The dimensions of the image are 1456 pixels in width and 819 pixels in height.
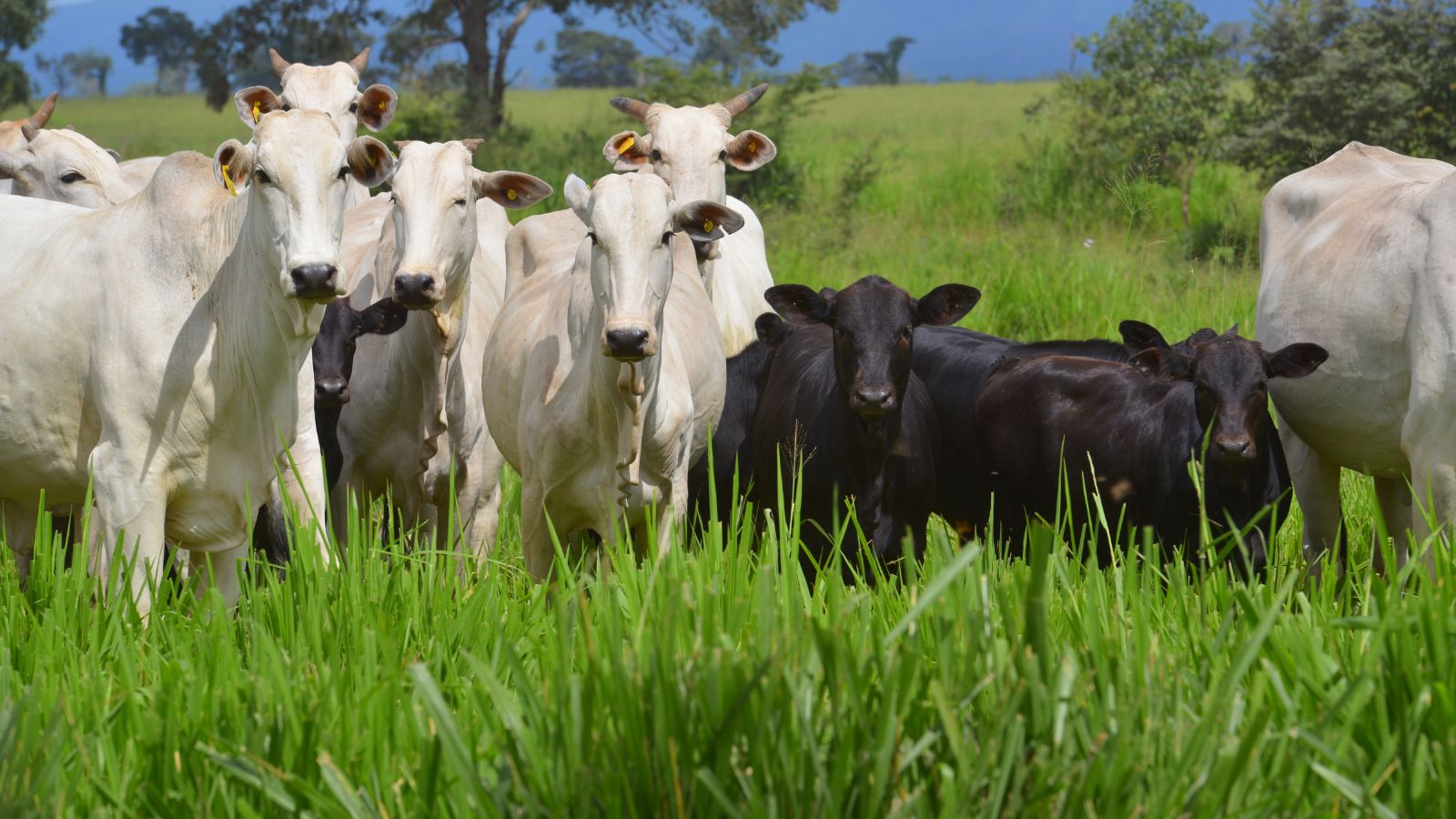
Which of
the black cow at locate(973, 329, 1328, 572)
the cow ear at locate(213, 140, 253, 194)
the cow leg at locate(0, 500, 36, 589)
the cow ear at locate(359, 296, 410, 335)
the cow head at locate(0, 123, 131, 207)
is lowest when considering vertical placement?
the cow leg at locate(0, 500, 36, 589)

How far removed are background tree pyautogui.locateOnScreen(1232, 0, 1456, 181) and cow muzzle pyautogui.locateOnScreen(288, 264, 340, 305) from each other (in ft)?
49.8

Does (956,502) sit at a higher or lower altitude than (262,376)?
lower

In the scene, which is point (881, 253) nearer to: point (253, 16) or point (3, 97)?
point (253, 16)

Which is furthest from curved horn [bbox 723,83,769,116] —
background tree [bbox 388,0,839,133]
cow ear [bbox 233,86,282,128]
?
background tree [bbox 388,0,839,133]

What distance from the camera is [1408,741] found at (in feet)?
9.36

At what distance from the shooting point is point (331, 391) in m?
6.09

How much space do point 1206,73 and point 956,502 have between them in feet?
45.6

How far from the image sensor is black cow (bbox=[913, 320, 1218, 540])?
7.17 meters

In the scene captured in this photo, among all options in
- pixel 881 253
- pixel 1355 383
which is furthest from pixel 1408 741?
pixel 881 253

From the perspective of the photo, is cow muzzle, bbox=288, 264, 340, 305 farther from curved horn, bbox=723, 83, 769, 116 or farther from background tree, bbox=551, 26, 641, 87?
background tree, bbox=551, 26, 641, 87

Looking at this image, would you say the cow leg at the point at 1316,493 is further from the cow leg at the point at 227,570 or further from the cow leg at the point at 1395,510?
the cow leg at the point at 227,570

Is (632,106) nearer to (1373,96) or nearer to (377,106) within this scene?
(377,106)

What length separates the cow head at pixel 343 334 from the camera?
6.16m

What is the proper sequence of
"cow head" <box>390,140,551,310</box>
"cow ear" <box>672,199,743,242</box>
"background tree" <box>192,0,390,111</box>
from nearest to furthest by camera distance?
"cow ear" <box>672,199,743,242</box> → "cow head" <box>390,140,551,310</box> → "background tree" <box>192,0,390,111</box>
